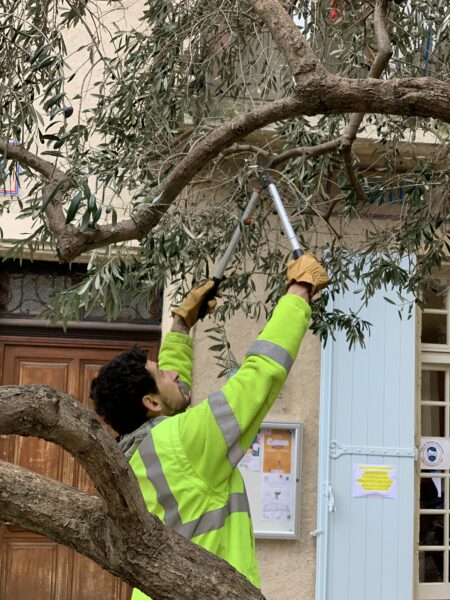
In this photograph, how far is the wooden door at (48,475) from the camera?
755cm

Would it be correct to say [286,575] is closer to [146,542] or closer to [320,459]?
[320,459]

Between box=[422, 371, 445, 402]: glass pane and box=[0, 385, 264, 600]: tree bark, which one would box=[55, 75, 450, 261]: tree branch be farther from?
box=[422, 371, 445, 402]: glass pane

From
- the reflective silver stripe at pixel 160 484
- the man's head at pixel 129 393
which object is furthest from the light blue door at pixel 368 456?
the reflective silver stripe at pixel 160 484

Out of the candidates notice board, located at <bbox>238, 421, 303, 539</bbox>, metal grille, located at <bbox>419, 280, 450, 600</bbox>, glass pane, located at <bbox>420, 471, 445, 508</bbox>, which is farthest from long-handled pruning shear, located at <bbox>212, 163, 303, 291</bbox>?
glass pane, located at <bbox>420, 471, 445, 508</bbox>

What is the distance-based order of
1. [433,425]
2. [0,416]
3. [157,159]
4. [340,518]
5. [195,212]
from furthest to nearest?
[433,425], [340,518], [195,212], [157,159], [0,416]

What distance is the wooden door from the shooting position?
7.55 m

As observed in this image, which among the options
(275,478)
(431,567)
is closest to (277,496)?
(275,478)

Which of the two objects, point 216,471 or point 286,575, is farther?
point 286,575

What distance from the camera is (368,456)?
7.27m

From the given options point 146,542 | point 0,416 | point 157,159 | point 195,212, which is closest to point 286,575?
point 195,212

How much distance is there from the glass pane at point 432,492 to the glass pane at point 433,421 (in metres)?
0.38

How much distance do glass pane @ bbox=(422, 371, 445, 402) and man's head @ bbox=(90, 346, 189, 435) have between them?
191 inches

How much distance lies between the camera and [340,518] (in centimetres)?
723

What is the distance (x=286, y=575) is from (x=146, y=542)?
17.5ft
